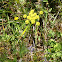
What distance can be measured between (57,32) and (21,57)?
2.52 ft

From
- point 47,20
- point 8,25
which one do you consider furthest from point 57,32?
point 8,25

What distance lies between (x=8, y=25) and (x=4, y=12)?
310 mm

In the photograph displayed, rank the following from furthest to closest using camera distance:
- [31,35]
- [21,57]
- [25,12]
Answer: [25,12]
[31,35]
[21,57]

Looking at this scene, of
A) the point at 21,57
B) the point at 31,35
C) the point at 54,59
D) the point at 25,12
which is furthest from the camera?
the point at 25,12

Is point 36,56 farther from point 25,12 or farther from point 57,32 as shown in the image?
point 25,12

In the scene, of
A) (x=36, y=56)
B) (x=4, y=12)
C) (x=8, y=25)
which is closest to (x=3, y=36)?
(x=8, y=25)

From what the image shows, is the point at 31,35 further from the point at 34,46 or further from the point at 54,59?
the point at 54,59

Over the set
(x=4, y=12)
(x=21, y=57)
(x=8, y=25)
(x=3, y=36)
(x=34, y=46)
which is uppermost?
(x=4, y=12)

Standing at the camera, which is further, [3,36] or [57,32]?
[3,36]

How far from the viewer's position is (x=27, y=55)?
1921mm

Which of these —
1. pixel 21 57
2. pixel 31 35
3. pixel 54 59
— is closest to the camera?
pixel 54 59

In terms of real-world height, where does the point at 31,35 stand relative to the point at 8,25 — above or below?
below

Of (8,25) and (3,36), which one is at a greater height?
(8,25)

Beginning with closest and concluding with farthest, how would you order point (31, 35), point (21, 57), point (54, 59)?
1. point (54, 59)
2. point (21, 57)
3. point (31, 35)
